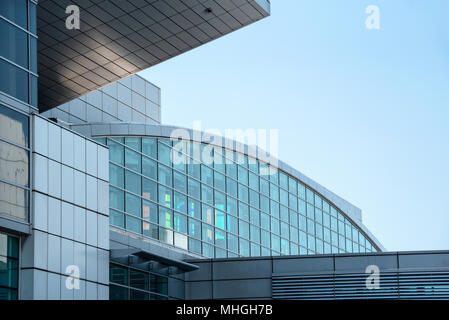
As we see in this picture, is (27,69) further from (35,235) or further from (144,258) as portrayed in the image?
(144,258)

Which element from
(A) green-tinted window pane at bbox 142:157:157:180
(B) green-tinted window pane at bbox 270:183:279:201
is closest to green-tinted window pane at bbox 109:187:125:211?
(A) green-tinted window pane at bbox 142:157:157:180

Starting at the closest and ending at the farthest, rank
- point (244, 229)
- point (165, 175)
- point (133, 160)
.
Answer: point (133, 160) < point (165, 175) < point (244, 229)

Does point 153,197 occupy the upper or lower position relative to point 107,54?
lower

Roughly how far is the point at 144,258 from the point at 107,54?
8165mm

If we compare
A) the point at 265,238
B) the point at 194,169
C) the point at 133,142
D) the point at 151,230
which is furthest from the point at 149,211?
the point at 265,238

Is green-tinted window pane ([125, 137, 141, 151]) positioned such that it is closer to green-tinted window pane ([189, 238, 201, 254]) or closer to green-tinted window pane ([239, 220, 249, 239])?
green-tinted window pane ([189, 238, 201, 254])

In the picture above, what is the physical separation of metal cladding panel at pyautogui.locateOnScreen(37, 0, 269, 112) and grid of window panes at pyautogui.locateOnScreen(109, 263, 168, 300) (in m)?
7.83

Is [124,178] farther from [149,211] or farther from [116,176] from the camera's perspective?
[149,211]

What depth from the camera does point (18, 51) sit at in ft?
65.5

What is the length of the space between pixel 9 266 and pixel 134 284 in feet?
28.8

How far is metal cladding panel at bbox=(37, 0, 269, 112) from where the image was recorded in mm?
26609

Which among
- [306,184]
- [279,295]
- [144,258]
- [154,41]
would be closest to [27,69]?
[144,258]

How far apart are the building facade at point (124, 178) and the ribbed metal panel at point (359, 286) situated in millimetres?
805

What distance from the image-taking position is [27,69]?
20.1 metres
